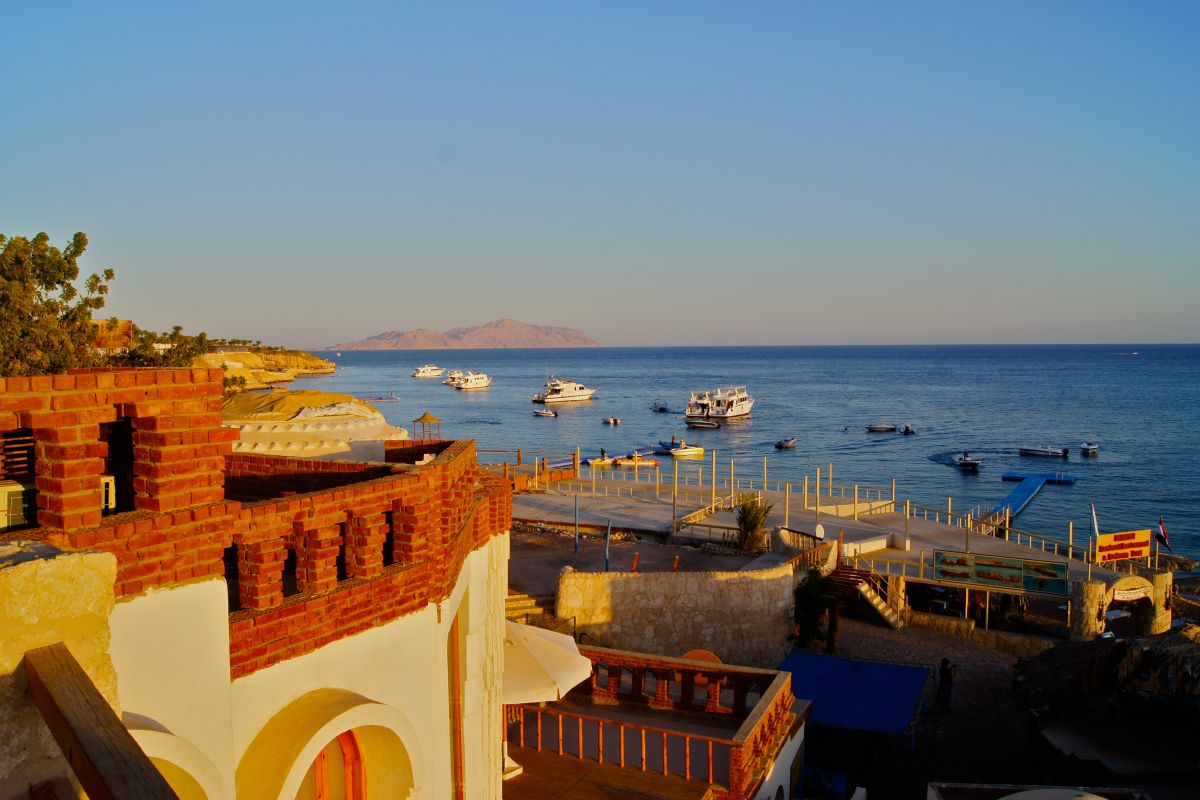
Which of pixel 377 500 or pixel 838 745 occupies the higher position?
pixel 377 500

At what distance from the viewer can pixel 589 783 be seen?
1044 centimetres

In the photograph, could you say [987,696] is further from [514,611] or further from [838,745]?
[514,611]

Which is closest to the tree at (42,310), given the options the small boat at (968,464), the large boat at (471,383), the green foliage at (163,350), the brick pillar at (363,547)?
the green foliage at (163,350)

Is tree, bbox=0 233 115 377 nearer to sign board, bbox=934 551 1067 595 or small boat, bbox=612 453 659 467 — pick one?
sign board, bbox=934 551 1067 595

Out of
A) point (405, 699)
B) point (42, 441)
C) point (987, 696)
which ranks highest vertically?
point (42, 441)

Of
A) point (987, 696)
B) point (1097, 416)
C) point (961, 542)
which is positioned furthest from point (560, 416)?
point (987, 696)

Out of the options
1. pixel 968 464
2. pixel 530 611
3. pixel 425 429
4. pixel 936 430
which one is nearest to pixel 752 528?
pixel 530 611

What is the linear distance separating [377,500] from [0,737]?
295 cm

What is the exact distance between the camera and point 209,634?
13.6ft

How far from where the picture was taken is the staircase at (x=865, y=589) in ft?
71.7

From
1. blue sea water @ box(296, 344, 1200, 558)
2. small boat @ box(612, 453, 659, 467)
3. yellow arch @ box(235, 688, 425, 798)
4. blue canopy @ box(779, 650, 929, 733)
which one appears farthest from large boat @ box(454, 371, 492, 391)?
yellow arch @ box(235, 688, 425, 798)

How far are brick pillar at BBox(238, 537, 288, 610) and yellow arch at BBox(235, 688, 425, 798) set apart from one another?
0.64 m

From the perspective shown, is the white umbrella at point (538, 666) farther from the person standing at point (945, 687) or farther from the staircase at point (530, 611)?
the person standing at point (945, 687)

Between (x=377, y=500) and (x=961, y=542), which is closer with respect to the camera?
(x=377, y=500)
